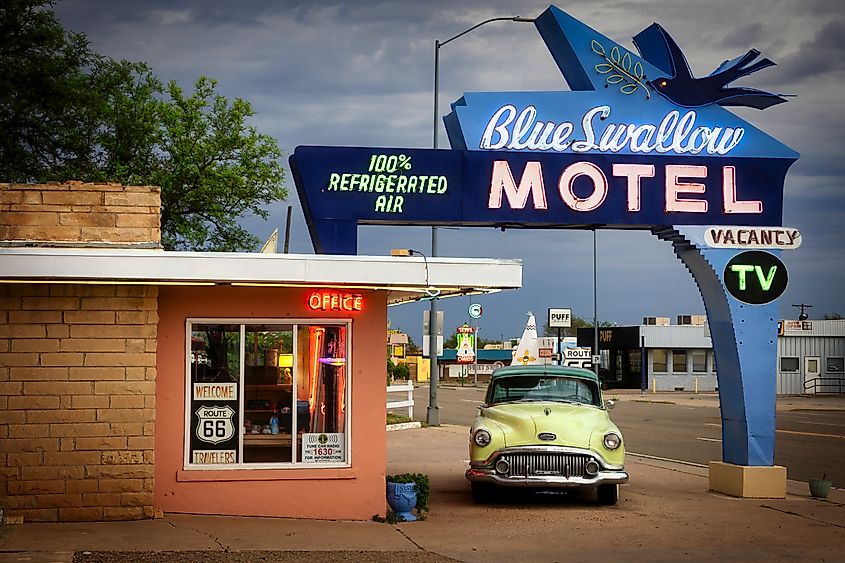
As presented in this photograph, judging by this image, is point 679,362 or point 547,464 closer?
point 547,464

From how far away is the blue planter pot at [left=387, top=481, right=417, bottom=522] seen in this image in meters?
13.9

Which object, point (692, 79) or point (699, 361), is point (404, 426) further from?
point (699, 361)

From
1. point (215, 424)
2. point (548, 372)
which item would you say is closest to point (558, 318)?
point (548, 372)

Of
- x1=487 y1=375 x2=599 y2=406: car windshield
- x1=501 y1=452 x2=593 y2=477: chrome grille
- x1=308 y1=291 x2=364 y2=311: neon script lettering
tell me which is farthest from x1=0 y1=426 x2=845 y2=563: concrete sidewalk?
x1=308 y1=291 x2=364 y2=311: neon script lettering

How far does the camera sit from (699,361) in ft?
260

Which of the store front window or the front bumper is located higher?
the store front window

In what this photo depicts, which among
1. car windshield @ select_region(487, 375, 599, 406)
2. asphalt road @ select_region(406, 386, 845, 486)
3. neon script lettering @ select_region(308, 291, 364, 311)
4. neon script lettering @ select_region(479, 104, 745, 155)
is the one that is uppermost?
neon script lettering @ select_region(479, 104, 745, 155)

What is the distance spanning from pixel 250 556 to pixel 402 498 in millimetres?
3300

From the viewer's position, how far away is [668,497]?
16.8 metres

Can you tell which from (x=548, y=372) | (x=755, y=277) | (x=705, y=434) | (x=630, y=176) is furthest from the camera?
(x=705, y=434)

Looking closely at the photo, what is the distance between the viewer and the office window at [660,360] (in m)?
78.1

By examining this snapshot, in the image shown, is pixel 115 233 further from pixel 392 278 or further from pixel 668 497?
pixel 668 497

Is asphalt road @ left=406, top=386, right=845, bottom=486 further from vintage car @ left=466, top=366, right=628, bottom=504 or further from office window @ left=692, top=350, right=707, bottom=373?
office window @ left=692, top=350, right=707, bottom=373

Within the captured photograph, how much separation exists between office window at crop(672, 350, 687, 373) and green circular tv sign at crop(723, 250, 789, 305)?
63373 millimetres
